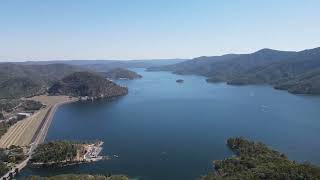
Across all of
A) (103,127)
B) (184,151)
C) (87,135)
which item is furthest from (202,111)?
(184,151)

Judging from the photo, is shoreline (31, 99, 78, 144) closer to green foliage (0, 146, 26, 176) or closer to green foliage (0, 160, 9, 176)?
green foliage (0, 146, 26, 176)

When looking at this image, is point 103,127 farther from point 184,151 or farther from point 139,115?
point 184,151

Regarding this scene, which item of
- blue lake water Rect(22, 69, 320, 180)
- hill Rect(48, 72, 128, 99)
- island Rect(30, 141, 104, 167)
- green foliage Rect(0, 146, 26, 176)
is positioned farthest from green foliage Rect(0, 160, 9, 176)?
hill Rect(48, 72, 128, 99)

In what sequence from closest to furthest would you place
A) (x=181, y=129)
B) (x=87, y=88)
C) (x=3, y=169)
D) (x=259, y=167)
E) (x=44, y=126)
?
(x=259, y=167)
(x=3, y=169)
(x=181, y=129)
(x=44, y=126)
(x=87, y=88)

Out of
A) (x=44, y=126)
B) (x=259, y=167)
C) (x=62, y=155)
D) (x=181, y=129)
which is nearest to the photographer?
(x=259, y=167)

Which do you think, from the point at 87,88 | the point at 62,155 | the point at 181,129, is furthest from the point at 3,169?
the point at 87,88

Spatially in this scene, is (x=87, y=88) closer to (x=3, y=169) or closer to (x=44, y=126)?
(x=44, y=126)

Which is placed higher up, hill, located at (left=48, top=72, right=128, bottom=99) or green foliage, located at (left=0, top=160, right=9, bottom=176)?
green foliage, located at (left=0, top=160, right=9, bottom=176)

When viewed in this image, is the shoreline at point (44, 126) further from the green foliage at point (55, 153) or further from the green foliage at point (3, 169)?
the green foliage at point (3, 169)

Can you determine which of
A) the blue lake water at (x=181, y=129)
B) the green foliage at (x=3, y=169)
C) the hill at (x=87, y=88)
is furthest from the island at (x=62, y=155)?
the hill at (x=87, y=88)
